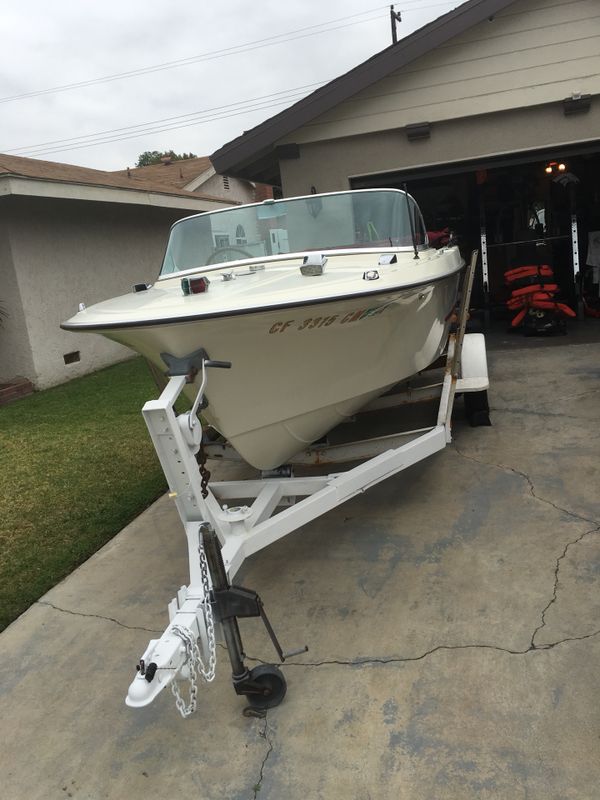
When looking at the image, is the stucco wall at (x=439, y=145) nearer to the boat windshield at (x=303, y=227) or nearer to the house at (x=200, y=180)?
the boat windshield at (x=303, y=227)

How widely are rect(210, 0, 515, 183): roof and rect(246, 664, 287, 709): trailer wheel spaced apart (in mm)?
6923

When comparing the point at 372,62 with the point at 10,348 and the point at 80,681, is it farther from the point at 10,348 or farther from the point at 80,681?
the point at 80,681

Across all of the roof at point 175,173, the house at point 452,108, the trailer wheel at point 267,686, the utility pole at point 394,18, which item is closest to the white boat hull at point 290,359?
the trailer wheel at point 267,686

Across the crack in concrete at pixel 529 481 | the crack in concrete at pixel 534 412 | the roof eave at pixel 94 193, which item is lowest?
the crack in concrete at pixel 529 481

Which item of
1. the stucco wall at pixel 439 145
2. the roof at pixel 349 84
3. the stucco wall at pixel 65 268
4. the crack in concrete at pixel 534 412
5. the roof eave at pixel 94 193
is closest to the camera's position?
the crack in concrete at pixel 534 412

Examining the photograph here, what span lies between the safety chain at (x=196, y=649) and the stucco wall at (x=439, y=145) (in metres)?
6.81

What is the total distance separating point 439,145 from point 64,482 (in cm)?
617

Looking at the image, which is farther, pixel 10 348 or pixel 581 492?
pixel 10 348

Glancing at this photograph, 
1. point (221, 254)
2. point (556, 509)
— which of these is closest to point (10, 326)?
point (221, 254)

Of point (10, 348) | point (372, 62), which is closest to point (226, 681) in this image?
point (372, 62)

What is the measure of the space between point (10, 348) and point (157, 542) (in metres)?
6.55

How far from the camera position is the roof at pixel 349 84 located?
A: 23.0 feet

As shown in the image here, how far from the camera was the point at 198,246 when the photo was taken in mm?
4258

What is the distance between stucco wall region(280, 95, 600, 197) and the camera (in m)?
7.53
